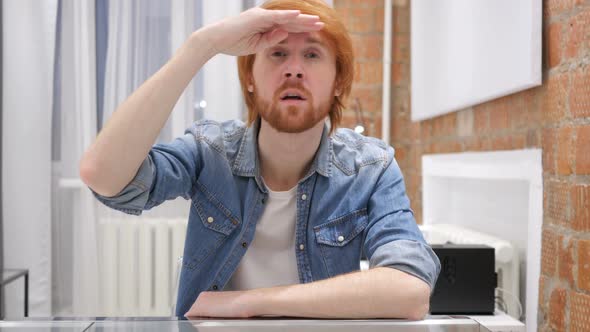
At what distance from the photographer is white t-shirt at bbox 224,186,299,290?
1.28 metres

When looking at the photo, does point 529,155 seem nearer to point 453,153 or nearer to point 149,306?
point 453,153

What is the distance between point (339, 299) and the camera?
37.7 inches

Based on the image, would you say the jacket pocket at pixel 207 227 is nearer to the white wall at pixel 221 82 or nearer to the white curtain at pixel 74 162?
the white wall at pixel 221 82

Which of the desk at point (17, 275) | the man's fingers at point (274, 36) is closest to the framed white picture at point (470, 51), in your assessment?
the man's fingers at point (274, 36)

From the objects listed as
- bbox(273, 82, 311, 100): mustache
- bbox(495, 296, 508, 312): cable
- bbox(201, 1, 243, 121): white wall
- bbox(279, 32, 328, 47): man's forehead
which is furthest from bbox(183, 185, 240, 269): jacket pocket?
bbox(201, 1, 243, 121): white wall

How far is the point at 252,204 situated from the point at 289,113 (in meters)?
0.21

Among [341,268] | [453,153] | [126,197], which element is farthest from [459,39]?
[126,197]

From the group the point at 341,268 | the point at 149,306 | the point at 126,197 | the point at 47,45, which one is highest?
the point at 47,45

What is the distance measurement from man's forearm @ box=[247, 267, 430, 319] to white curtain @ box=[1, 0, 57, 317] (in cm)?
214

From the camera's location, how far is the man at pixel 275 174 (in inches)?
44.3

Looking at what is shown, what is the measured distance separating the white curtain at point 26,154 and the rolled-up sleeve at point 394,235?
201cm

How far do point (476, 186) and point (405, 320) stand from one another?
185 centimetres

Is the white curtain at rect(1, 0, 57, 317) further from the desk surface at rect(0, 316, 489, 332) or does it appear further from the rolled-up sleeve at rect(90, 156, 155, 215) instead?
the desk surface at rect(0, 316, 489, 332)

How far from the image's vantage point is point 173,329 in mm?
623
